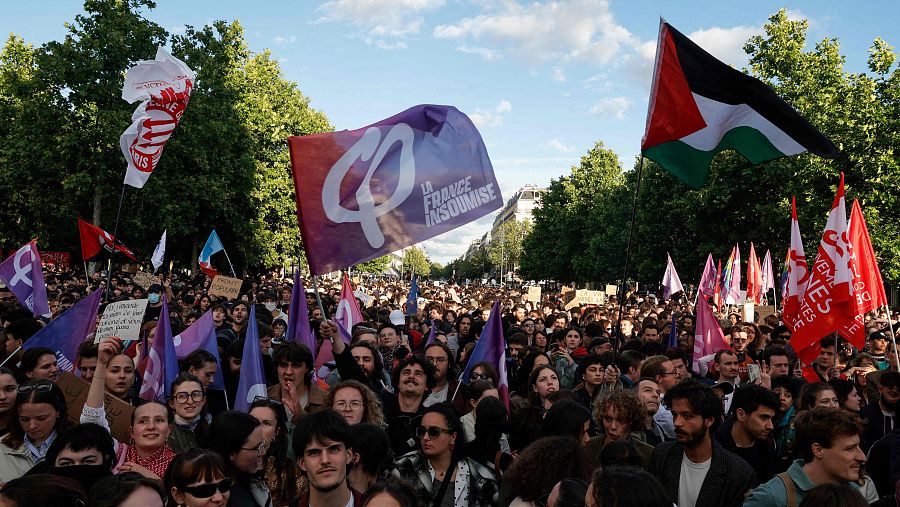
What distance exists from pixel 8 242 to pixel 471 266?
128815 mm

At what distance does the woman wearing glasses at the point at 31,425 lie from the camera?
4.77 meters

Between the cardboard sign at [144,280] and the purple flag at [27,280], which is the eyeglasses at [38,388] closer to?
the purple flag at [27,280]

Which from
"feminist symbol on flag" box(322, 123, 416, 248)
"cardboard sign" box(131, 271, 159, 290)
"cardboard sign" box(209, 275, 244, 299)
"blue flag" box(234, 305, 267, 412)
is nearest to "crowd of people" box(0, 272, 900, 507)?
"blue flag" box(234, 305, 267, 412)

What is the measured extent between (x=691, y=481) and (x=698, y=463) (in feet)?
0.36

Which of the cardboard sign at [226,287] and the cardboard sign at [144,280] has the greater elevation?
the cardboard sign at [144,280]

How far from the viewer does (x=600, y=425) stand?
537cm

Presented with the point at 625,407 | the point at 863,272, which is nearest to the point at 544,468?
the point at 625,407

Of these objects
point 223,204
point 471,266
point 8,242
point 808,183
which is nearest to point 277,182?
point 223,204

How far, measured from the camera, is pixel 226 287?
15.2m

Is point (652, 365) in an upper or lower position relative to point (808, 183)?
lower

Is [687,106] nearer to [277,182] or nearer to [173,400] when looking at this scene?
[173,400]

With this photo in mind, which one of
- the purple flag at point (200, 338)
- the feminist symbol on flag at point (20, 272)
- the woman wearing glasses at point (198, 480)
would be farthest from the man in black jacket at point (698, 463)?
the feminist symbol on flag at point (20, 272)

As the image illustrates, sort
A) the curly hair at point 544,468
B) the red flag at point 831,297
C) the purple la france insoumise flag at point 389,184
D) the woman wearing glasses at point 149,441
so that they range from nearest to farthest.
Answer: the curly hair at point 544,468 < the woman wearing glasses at point 149,441 < the purple la france insoumise flag at point 389,184 < the red flag at point 831,297

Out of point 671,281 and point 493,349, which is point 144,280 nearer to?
point 493,349
